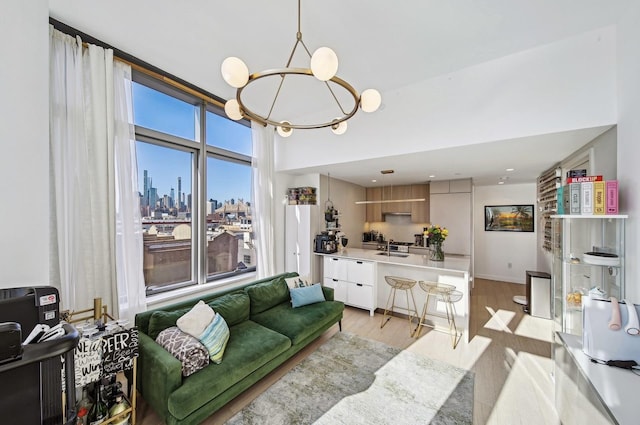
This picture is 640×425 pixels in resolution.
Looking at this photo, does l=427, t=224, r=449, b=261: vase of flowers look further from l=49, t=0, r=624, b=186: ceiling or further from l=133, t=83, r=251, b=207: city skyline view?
l=133, t=83, r=251, b=207: city skyline view

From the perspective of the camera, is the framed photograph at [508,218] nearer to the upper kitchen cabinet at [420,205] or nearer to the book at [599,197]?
the upper kitchen cabinet at [420,205]

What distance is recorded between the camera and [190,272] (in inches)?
131

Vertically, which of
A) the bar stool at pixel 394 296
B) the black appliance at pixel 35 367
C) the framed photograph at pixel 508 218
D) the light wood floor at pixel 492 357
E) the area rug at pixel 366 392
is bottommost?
the light wood floor at pixel 492 357

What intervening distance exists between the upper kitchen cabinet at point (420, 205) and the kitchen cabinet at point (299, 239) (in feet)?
8.99

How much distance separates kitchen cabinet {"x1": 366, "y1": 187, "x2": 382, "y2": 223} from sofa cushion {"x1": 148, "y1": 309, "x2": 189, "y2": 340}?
5.01 m

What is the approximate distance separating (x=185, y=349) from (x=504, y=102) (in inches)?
150

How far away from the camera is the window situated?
2857 millimetres

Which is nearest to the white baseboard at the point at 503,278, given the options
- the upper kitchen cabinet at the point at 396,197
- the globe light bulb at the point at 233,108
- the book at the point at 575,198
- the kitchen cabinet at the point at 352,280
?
the upper kitchen cabinet at the point at 396,197

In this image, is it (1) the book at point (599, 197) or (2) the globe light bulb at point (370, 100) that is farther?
(1) the book at point (599, 197)

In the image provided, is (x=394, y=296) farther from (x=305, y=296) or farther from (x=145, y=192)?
(x=145, y=192)

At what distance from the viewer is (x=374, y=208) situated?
640 cm

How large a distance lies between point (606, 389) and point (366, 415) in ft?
5.03

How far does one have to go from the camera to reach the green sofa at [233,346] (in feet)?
5.67

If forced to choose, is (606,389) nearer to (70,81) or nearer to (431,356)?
(431,356)
